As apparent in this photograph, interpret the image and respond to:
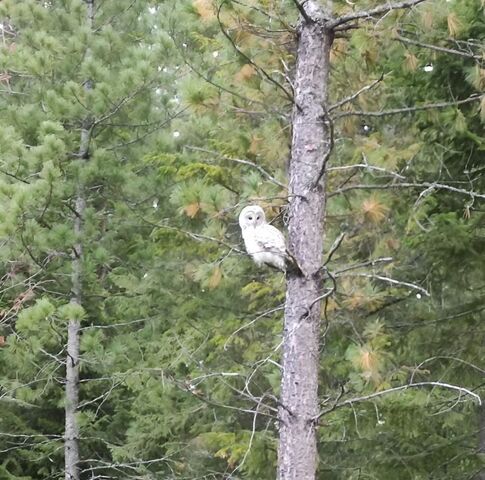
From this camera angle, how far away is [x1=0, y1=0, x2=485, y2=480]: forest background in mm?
4871

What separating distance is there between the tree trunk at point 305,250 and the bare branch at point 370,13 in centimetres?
8

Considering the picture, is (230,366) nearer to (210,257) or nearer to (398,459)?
(210,257)

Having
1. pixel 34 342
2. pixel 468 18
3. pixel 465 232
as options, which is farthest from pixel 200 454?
pixel 468 18

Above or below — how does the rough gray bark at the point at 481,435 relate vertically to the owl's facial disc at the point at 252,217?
below

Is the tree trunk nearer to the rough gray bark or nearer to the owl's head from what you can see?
the owl's head

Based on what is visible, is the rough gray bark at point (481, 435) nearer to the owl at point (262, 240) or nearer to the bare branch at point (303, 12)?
the owl at point (262, 240)

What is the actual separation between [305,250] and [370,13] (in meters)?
1.26

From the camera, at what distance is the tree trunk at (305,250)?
404cm

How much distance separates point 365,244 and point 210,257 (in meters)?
1.56

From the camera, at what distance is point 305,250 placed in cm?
421

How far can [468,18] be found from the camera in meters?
5.20

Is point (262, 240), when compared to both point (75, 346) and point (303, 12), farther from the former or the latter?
point (75, 346)

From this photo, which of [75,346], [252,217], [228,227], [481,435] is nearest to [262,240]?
[252,217]

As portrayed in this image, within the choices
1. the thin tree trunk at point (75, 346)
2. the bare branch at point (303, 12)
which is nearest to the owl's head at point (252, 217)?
the bare branch at point (303, 12)
